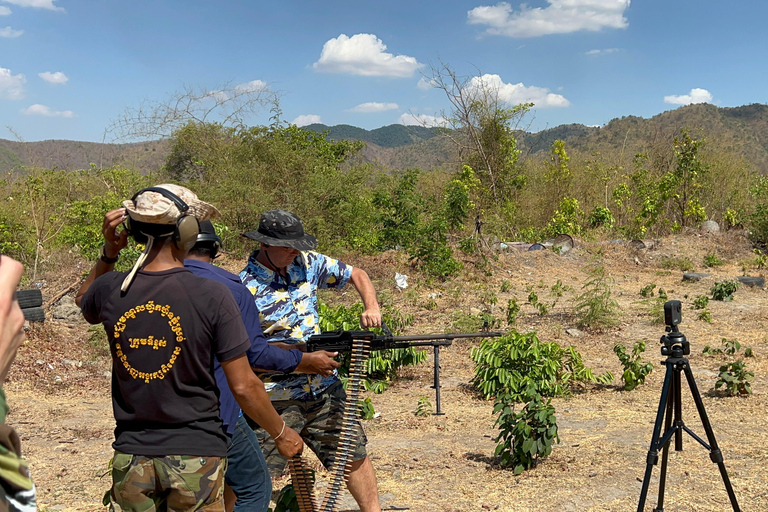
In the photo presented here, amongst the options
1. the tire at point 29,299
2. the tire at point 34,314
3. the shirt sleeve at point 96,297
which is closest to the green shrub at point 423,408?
the shirt sleeve at point 96,297

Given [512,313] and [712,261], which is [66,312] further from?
[712,261]

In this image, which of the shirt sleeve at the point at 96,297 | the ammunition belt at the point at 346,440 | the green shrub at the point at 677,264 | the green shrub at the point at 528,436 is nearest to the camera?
the shirt sleeve at the point at 96,297

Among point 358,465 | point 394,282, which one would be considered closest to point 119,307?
point 358,465

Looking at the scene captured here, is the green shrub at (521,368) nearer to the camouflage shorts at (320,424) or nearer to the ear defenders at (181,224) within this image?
the camouflage shorts at (320,424)

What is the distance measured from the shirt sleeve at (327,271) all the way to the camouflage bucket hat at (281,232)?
0.18m

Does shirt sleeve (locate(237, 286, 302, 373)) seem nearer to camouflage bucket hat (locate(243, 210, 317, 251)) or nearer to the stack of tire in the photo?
camouflage bucket hat (locate(243, 210, 317, 251))

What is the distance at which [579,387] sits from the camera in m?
7.04

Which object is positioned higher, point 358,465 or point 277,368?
point 277,368

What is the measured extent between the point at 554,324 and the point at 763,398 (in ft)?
12.2

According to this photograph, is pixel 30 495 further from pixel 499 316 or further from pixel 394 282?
pixel 394 282

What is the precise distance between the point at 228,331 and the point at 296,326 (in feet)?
3.84

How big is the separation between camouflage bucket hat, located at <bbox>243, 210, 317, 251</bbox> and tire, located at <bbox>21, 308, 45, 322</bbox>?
696 cm

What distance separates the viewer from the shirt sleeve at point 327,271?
3426mm

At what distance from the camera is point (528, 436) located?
15.0ft
